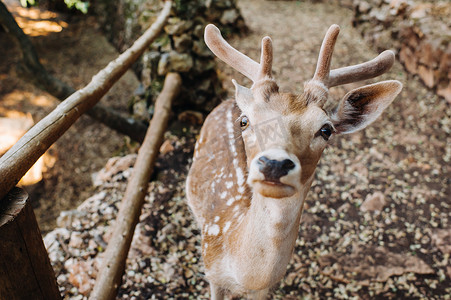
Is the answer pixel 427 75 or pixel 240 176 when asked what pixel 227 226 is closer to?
pixel 240 176

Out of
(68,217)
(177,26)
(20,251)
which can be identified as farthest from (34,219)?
(177,26)

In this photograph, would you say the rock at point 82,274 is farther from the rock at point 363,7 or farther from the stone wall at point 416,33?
the rock at point 363,7

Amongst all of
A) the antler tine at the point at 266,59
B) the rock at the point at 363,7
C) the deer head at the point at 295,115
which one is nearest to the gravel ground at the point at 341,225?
the deer head at the point at 295,115

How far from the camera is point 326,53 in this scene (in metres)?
1.83

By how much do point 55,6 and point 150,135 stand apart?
4884mm

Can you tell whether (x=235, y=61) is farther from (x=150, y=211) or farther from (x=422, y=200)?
(x=422, y=200)

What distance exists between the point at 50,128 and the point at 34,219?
23.7 inches

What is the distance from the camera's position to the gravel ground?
2914 mm

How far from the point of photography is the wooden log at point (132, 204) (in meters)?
2.55

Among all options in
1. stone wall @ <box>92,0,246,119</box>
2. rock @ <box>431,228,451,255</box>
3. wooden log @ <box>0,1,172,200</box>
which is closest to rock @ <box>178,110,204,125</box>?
stone wall @ <box>92,0,246,119</box>

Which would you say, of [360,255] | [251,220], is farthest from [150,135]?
[360,255]

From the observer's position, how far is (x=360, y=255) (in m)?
3.17

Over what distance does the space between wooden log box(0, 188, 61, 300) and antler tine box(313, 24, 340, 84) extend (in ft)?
5.24

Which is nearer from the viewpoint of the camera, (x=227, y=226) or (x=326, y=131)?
(x=326, y=131)
